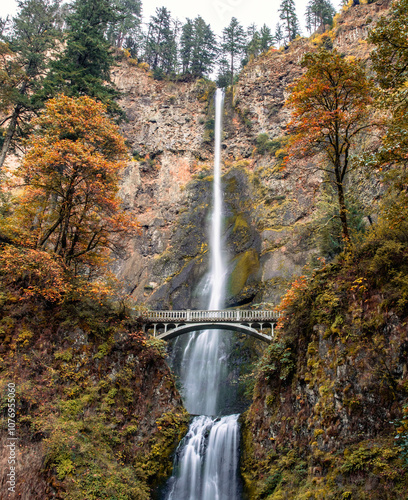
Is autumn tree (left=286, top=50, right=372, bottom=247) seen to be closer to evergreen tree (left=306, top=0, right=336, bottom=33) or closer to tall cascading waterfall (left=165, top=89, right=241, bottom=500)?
tall cascading waterfall (left=165, top=89, right=241, bottom=500)

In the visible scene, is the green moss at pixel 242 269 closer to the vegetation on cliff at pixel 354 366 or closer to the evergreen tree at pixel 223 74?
the vegetation on cliff at pixel 354 366

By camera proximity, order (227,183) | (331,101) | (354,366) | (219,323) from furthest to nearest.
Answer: (227,183) < (219,323) < (331,101) < (354,366)

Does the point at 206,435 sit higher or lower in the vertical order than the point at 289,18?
lower

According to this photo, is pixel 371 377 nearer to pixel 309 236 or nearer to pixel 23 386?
pixel 23 386

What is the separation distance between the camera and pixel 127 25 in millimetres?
51656

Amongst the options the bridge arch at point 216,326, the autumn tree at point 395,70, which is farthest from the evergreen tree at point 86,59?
the bridge arch at point 216,326

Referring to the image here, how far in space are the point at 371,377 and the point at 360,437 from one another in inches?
60.0

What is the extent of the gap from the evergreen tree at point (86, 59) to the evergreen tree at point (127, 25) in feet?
113

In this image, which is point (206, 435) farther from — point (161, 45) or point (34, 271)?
point (161, 45)

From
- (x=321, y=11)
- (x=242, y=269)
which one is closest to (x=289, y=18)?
(x=321, y=11)

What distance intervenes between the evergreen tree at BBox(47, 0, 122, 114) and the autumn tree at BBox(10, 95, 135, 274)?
339 centimetres

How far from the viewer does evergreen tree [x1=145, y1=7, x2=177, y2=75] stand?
5116 cm

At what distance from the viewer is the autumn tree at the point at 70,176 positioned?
45.2ft

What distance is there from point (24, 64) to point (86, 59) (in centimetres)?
420
